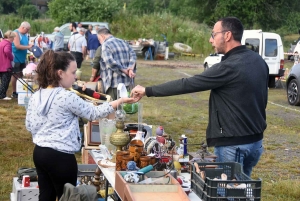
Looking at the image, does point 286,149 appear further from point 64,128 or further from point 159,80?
point 159,80

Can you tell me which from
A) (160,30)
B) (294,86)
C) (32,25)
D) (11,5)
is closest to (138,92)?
(294,86)

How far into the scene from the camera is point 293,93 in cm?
1546

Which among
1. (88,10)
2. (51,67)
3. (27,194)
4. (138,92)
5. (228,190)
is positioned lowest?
(27,194)

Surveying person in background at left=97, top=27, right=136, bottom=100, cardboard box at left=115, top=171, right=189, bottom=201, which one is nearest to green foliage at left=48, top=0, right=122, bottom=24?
person in background at left=97, top=27, right=136, bottom=100

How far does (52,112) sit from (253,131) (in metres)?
1.51

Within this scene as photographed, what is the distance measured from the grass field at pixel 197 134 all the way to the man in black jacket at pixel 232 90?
8.45 feet

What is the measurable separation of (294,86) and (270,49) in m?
5.13

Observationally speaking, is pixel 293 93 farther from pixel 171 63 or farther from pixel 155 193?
pixel 171 63

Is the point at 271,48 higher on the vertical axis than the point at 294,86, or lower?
higher

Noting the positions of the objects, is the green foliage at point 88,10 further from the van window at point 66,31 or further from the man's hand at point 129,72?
the man's hand at point 129,72

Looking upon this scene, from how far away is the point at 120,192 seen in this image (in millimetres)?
4238

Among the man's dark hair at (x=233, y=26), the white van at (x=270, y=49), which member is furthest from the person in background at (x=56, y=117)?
the white van at (x=270, y=49)

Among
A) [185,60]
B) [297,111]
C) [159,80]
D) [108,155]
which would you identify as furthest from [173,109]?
[185,60]

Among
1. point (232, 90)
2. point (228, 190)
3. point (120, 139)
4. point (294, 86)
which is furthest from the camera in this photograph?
point (294, 86)
